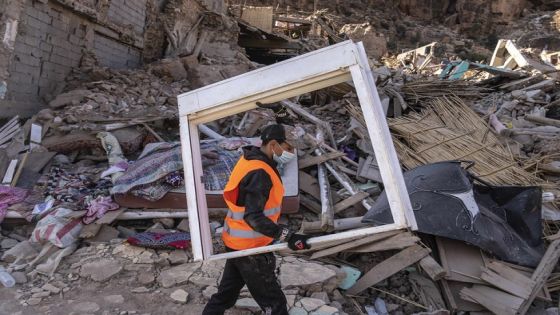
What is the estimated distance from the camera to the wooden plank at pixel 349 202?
16.7 feet

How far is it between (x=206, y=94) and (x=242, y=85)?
26cm

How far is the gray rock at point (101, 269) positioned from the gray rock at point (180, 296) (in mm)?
720

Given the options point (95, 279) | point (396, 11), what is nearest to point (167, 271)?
point (95, 279)

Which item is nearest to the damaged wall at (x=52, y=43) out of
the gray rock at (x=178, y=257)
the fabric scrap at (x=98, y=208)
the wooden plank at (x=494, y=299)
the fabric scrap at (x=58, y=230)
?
the fabric scrap at (x=98, y=208)

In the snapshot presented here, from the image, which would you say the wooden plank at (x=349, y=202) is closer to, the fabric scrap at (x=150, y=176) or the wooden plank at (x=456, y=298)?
the wooden plank at (x=456, y=298)

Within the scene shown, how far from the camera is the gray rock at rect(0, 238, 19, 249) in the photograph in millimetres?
4503

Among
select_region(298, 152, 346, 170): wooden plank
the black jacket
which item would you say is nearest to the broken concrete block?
select_region(298, 152, 346, 170): wooden plank

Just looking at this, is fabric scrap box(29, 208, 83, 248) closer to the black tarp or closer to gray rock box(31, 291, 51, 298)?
gray rock box(31, 291, 51, 298)

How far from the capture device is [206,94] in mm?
2371

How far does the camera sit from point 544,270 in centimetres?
398

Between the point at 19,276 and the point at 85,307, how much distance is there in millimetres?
981

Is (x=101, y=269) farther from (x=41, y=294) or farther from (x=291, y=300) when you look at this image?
(x=291, y=300)

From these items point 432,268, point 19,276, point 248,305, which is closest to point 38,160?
point 19,276

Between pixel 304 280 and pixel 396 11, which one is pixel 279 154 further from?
pixel 396 11
